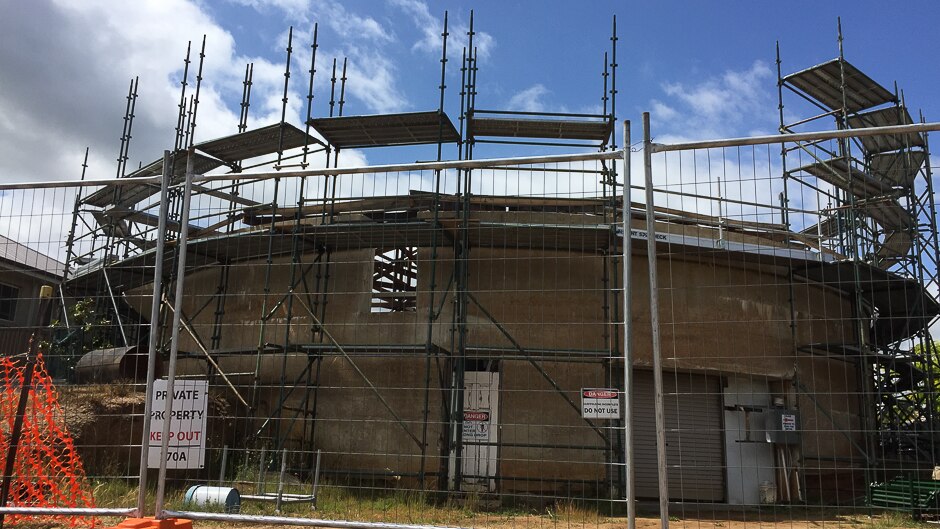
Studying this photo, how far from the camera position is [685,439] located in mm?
14031

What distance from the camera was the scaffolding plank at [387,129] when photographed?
51.4 feet

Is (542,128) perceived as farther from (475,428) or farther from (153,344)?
(153,344)

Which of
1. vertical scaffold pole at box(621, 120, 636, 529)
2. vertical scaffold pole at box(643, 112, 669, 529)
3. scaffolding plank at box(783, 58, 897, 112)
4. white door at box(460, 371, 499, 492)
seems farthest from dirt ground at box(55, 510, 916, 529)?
scaffolding plank at box(783, 58, 897, 112)

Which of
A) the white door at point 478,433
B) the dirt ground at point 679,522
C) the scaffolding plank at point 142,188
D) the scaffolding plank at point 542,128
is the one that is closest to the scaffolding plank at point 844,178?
the scaffolding plank at point 542,128

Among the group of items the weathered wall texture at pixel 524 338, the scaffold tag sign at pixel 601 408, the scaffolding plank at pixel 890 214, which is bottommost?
the scaffold tag sign at pixel 601 408

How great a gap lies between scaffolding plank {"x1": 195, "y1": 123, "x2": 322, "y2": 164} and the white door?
6592 mm

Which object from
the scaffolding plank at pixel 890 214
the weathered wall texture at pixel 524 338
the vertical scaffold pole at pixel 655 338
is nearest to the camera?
the vertical scaffold pole at pixel 655 338

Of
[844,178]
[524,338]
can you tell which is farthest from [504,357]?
[844,178]

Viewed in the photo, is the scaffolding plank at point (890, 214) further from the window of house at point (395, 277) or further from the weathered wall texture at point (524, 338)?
the window of house at point (395, 277)

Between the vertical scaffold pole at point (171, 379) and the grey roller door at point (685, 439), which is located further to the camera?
the grey roller door at point (685, 439)

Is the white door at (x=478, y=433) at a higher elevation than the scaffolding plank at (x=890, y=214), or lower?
lower

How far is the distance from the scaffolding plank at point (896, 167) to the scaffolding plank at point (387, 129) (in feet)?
33.5

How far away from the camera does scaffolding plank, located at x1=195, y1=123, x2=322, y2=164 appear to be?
16797 mm

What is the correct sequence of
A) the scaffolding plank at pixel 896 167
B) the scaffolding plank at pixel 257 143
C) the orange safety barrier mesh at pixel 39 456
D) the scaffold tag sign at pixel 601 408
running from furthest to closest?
the scaffolding plank at pixel 896 167 < the scaffolding plank at pixel 257 143 < the orange safety barrier mesh at pixel 39 456 < the scaffold tag sign at pixel 601 408
